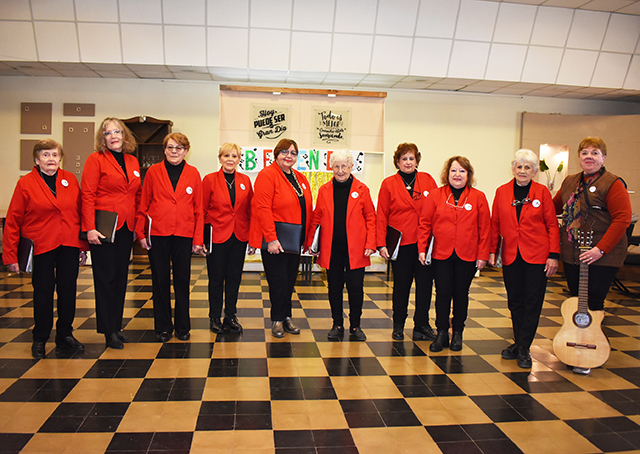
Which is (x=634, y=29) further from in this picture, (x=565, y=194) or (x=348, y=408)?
(x=348, y=408)

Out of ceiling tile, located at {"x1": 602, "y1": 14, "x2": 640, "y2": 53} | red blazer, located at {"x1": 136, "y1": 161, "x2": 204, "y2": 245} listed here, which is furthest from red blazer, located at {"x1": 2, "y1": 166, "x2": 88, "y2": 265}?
ceiling tile, located at {"x1": 602, "y1": 14, "x2": 640, "y2": 53}

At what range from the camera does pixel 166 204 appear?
10.6 ft

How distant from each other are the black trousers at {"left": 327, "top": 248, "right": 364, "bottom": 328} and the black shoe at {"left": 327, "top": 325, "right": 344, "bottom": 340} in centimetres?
3

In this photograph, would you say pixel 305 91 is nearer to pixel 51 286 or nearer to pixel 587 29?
pixel 587 29

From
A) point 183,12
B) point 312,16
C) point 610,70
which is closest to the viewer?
point 183,12

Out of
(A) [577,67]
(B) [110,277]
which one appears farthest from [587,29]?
(B) [110,277]

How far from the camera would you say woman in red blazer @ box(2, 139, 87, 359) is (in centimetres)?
297

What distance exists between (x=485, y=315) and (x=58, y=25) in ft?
20.8

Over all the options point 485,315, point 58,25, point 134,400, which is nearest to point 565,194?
point 485,315

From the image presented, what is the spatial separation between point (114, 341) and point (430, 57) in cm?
541

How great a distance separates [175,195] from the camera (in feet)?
10.7

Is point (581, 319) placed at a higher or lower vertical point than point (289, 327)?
higher

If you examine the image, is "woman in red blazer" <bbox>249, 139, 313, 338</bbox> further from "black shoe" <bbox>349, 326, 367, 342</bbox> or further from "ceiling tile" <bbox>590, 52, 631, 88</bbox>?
"ceiling tile" <bbox>590, 52, 631, 88</bbox>

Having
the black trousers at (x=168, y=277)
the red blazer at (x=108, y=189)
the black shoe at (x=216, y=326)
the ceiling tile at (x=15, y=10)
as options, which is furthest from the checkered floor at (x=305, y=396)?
the ceiling tile at (x=15, y=10)
